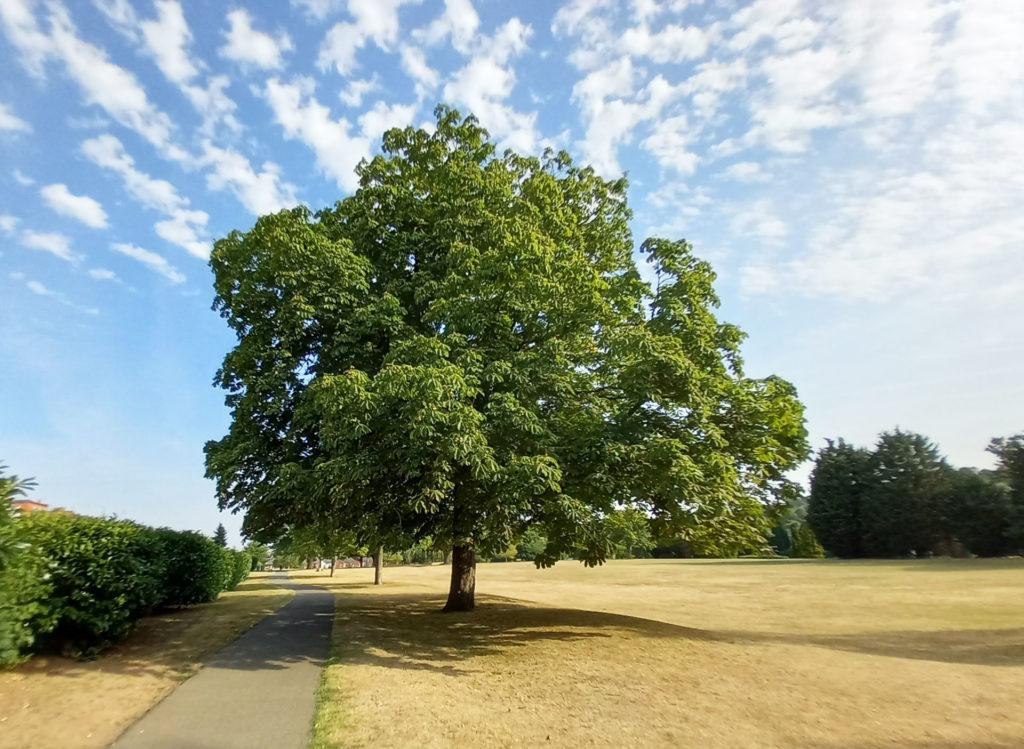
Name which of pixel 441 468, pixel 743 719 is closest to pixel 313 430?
pixel 441 468

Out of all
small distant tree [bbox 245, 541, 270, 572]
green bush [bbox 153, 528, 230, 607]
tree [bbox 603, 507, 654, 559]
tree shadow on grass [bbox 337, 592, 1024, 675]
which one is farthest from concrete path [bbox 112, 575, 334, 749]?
small distant tree [bbox 245, 541, 270, 572]

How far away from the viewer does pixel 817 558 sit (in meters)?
65.2

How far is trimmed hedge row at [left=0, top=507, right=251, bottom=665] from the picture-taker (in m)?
7.08

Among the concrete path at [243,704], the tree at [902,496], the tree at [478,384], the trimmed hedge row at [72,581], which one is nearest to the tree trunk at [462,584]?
the tree at [478,384]

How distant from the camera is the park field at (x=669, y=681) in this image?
6.38 m

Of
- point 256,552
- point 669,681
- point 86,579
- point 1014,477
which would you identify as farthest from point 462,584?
point 256,552

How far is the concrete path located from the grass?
0.31m

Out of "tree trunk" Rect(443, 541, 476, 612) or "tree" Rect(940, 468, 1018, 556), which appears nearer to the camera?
"tree trunk" Rect(443, 541, 476, 612)

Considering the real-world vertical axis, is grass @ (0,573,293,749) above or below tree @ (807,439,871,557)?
below

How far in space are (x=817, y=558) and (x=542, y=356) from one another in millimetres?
66380

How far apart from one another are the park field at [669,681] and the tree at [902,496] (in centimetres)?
4782

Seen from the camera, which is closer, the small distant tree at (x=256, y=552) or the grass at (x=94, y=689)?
the grass at (x=94, y=689)

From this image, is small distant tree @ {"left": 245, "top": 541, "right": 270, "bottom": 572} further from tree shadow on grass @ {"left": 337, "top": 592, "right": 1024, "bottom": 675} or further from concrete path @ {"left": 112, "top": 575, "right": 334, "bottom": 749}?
concrete path @ {"left": 112, "top": 575, "right": 334, "bottom": 749}

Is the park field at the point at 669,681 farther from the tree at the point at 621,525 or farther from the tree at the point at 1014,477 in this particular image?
the tree at the point at 1014,477
